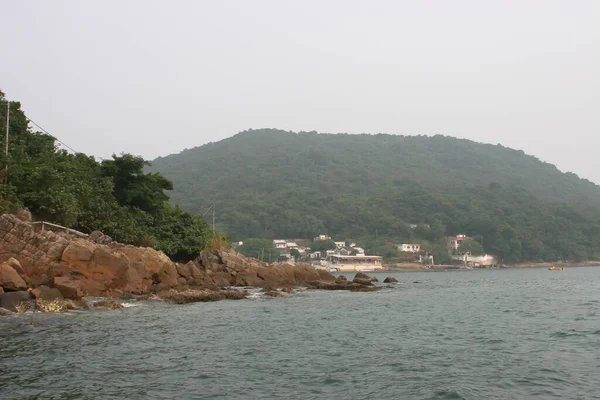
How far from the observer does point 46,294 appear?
872 inches

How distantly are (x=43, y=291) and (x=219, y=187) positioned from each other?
14705cm

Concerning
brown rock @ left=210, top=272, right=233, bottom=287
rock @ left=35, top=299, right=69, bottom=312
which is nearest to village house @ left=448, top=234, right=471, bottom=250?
Result: brown rock @ left=210, top=272, right=233, bottom=287

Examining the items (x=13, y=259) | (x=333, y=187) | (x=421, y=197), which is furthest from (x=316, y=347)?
(x=333, y=187)

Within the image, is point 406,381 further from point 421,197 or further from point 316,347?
point 421,197

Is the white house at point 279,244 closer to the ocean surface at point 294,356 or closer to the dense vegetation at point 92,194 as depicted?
the dense vegetation at point 92,194

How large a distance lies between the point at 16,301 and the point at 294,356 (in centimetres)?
1271

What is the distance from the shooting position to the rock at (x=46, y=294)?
21.8 meters

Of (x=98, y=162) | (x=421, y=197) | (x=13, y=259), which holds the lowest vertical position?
(x=13, y=259)

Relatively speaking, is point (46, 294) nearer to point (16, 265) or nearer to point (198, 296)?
point (16, 265)

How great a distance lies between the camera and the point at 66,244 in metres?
26.0

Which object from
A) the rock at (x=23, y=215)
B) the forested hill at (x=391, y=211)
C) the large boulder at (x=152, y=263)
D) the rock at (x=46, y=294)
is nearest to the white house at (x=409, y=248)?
the forested hill at (x=391, y=211)

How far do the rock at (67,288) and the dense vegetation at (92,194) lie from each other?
6.41 meters

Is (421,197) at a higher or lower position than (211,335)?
higher

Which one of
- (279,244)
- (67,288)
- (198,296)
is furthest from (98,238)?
(279,244)
